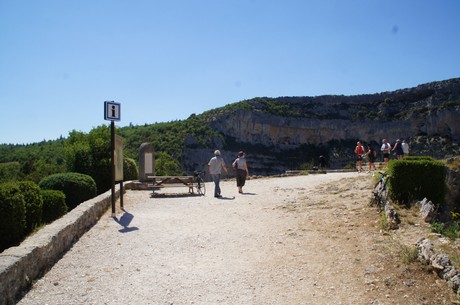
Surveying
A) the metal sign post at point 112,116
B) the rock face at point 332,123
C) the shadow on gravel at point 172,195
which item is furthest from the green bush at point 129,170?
the rock face at point 332,123

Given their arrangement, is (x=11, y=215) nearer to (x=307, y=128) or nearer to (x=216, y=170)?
(x=216, y=170)

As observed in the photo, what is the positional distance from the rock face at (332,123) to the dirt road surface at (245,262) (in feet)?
213

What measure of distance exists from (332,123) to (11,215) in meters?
80.6

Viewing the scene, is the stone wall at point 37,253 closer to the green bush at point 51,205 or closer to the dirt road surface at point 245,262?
the dirt road surface at point 245,262

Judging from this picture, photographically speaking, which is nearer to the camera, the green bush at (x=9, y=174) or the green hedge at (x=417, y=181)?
the green hedge at (x=417, y=181)

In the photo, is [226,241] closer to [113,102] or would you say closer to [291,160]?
[113,102]

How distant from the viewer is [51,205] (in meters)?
10.2

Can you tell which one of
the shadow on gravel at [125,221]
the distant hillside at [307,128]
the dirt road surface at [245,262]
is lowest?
the dirt road surface at [245,262]

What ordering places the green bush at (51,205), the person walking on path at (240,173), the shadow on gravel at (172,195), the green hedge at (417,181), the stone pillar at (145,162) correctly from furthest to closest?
the stone pillar at (145,162) < the person walking on path at (240,173) < the shadow on gravel at (172,195) < the green bush at (51,205) < the green hedge at (417,181)

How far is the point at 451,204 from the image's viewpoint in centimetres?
830

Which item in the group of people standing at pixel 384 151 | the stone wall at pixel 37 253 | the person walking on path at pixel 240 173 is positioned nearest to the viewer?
the stone wall at pixel 37 253

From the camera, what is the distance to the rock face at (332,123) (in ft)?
242

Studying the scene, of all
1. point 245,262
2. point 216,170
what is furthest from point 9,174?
point 245,262

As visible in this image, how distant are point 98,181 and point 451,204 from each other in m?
14.0
